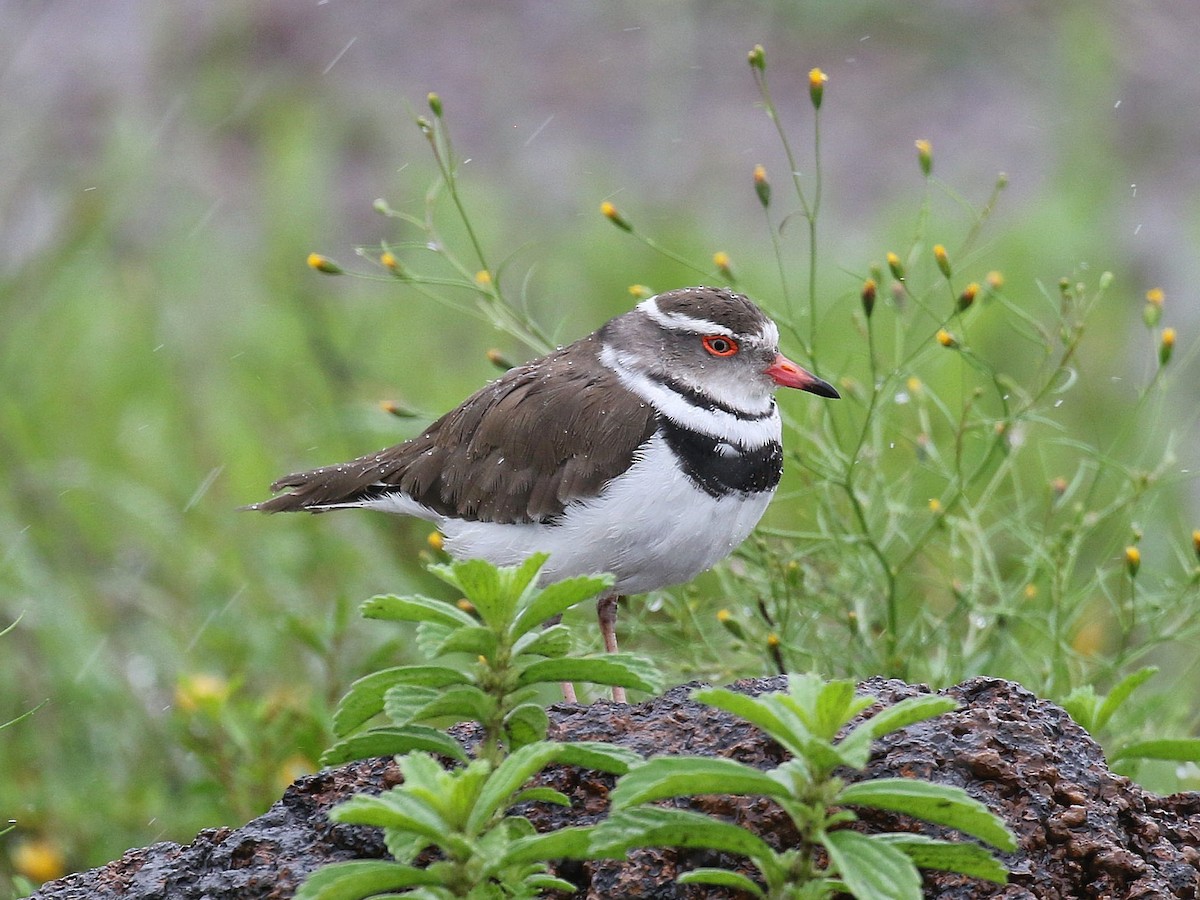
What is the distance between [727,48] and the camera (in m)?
12.6

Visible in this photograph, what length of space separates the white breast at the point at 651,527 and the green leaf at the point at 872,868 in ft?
6.22

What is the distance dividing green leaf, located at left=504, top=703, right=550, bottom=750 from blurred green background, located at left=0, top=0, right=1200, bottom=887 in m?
2.04

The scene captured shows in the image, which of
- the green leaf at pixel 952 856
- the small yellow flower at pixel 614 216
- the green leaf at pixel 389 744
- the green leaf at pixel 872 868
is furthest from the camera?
the small yellow flower at pixel 614 216

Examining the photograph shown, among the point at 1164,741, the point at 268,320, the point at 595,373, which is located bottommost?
the point at 268,320

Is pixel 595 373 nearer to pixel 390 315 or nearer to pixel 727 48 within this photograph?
pixel 390 315

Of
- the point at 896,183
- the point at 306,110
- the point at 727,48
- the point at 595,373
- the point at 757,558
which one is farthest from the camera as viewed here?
the point at 727,48

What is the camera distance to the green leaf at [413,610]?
2471mm

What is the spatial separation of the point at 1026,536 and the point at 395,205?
6.20m

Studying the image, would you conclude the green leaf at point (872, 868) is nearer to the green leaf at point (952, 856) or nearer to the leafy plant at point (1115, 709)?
the green leaf at point (952, 856)

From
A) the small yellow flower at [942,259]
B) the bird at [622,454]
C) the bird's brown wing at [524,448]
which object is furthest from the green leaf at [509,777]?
the small yellow flower at [942,259]

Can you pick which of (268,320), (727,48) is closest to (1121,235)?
(727,48)

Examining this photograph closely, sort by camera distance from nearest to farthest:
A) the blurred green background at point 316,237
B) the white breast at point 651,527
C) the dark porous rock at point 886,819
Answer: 1. the dark porous rock at point 886,819
2. the white breast at point 651,527
3. the blurred green background at point 316,237

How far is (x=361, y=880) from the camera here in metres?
2.26

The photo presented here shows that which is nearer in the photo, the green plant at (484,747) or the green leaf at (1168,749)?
the green plant at (484,747)
